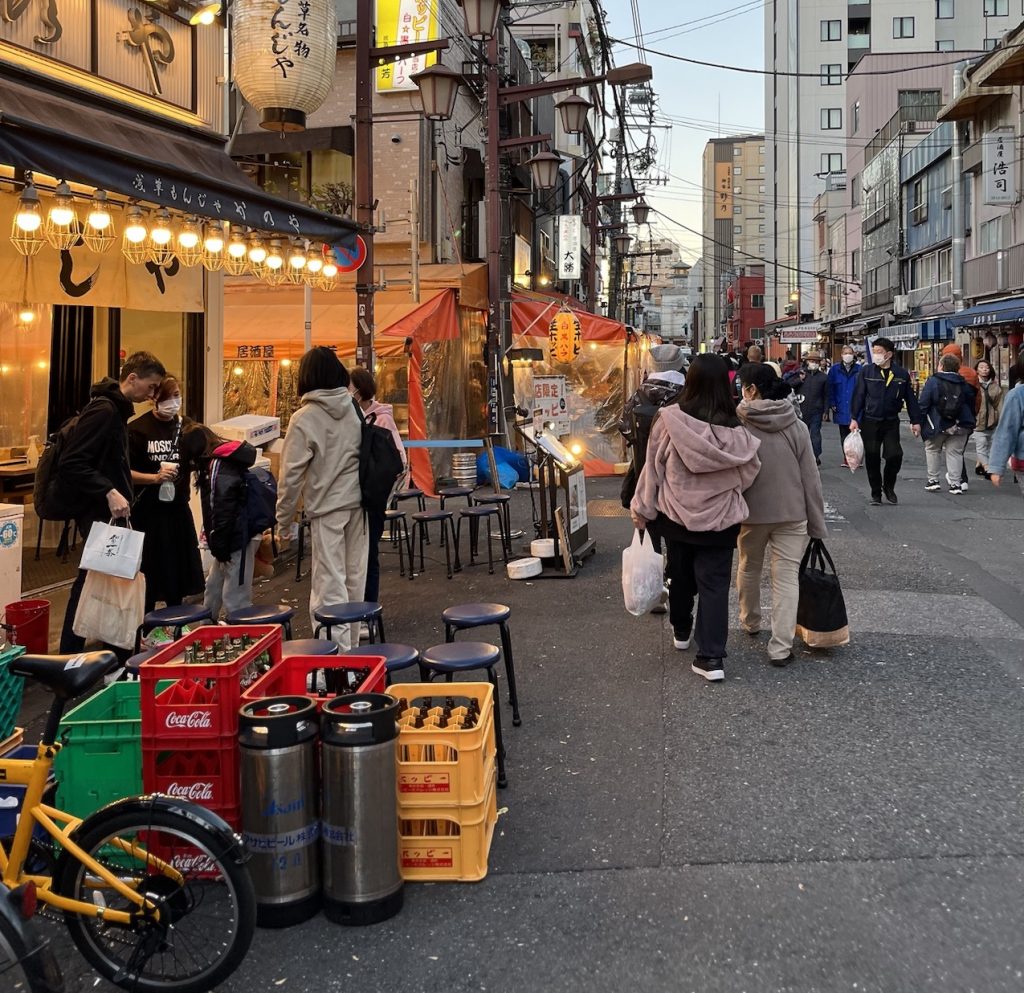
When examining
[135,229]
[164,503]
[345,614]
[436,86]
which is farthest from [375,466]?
[436,86]

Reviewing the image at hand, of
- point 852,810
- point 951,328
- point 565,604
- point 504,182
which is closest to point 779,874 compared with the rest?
point 852,810

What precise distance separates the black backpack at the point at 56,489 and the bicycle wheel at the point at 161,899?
3.23 m

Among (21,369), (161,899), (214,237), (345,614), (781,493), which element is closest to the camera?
(161,899)

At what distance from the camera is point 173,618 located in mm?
5641

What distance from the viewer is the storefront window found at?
10.6m

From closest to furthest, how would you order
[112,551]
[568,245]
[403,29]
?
[112,551] < [403,29] < [568,245]

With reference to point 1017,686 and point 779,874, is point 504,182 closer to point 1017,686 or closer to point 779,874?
point 1017,686

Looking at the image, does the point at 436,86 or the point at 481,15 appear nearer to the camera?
the point at 481,15

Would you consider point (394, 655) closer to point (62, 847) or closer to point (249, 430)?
point (62, 847)

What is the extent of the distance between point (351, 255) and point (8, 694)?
6.69 meters

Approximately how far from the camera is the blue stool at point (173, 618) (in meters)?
5.62

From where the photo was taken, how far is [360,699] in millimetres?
3482

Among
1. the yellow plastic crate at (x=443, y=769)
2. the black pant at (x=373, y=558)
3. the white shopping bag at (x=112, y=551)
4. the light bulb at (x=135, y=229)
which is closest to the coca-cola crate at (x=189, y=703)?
the yellow plastic crate at (x=443, y=769)

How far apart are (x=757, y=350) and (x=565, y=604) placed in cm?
863
